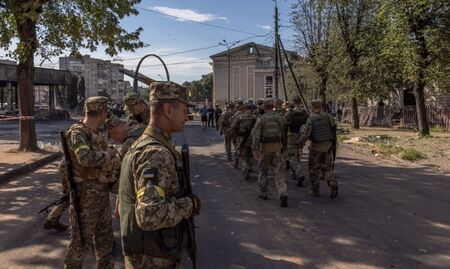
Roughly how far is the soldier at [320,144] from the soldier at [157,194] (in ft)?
19.8

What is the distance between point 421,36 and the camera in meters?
20.1

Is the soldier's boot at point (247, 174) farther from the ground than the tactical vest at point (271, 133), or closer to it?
closer to it

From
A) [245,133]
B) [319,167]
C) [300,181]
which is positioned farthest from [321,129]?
[245,133]

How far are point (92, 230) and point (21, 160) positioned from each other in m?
9.87

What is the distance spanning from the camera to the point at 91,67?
12838 cm

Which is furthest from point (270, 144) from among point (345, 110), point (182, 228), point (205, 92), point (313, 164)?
point (205, 92)

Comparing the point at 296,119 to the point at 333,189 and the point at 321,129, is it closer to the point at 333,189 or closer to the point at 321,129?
the point at 321,129

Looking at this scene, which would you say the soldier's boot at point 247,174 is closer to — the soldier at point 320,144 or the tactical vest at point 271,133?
the soldier at point 320,144

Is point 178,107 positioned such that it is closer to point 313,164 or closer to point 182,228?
point 182,228

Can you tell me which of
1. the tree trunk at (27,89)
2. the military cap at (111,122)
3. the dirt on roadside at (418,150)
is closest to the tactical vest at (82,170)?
the military cap at (111,122)

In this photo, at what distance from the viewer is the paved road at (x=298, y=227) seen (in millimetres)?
5242

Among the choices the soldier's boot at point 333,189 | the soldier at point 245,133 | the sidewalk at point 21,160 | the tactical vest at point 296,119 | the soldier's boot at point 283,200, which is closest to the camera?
the soldier's boot at point 283,200

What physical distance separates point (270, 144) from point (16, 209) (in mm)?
4274

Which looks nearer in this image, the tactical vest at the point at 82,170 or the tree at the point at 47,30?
the tactical vest at the point at 82,170
